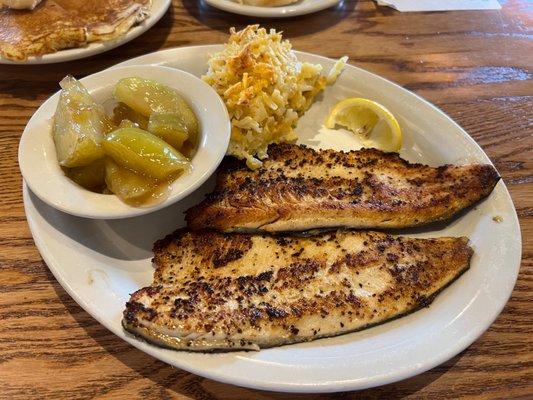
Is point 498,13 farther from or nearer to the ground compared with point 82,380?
farther from the ground

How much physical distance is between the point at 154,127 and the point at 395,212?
1.02m

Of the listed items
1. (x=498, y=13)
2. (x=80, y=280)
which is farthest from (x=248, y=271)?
(x=498, y=13)

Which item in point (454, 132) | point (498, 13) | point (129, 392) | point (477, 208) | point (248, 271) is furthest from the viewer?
point (498, 13)

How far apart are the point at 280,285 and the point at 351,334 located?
0.30m

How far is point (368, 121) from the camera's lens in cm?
247

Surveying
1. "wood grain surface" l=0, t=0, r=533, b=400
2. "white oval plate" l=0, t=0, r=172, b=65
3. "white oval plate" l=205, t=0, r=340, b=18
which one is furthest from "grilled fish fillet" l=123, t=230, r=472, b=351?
"white oval plate" l=205, t=0, r=340, b=18

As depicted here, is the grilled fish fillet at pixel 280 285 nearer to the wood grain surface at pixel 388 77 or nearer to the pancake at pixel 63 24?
the wood grain surface at pixel 388 77

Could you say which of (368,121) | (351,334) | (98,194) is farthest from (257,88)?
→ (351,334)

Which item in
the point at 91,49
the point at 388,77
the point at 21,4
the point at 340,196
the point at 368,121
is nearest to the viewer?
the point at 340,196

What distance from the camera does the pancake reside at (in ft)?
8.51

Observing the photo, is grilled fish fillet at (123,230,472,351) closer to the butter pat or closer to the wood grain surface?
the wood grain surface

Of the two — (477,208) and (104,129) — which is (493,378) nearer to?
(477,208)

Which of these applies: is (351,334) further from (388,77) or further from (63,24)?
(63,24)

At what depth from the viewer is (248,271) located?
177 cm
